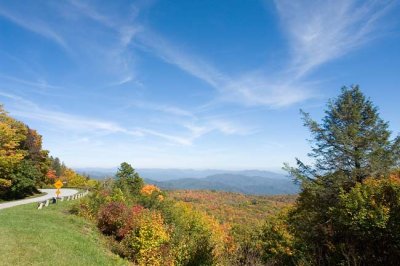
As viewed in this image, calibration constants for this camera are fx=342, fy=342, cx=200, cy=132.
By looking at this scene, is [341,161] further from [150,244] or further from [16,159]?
[16,159]

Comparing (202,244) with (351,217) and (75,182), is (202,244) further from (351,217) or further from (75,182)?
(75,182)

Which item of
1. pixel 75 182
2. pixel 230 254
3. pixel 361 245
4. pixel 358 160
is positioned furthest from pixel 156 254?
pixel 75 182

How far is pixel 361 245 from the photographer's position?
21.9m

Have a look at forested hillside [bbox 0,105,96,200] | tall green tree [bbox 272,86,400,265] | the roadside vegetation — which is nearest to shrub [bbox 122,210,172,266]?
the roadside vegetation

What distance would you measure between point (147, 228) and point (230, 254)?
17.0ft

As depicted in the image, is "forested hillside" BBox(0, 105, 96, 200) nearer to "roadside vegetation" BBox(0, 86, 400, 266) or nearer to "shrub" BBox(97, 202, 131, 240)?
"roadside vegetation" BBox(0, 86, 400, 266)

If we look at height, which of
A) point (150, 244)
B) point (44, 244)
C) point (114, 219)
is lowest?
point (150, 244)

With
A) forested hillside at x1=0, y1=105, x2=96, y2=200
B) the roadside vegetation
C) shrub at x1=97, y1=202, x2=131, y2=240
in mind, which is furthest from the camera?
forested hillside at x1=0, y1=105, x2=96, y2=200

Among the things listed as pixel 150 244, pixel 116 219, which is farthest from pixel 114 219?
pixel 150 244

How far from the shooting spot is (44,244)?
16172 millimetres

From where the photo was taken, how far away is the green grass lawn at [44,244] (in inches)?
554

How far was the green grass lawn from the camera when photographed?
554 inches

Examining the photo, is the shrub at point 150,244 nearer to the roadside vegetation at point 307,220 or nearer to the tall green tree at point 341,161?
the roadside vegetation at point 307,220

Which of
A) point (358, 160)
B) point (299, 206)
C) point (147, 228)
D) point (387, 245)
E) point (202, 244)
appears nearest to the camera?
point (202, 244)
